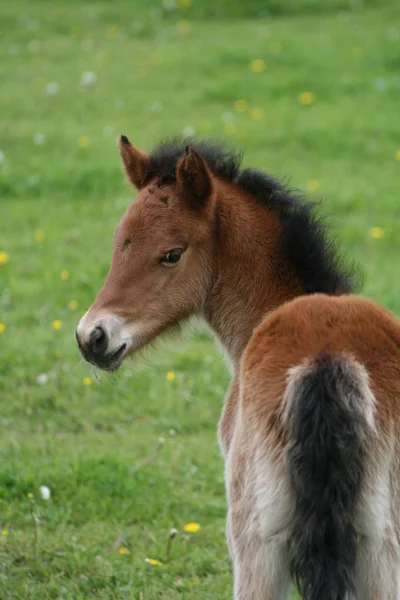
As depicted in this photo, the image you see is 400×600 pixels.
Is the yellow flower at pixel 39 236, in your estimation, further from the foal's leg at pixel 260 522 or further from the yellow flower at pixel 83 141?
the foal's leg at pixel 260 522

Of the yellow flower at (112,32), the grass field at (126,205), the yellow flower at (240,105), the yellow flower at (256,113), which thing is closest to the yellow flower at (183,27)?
the grass field at (126,205)

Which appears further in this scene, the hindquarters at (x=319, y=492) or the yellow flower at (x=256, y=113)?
the yellow flower at (x=256, y=113)

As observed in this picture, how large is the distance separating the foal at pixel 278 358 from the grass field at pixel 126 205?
353mm

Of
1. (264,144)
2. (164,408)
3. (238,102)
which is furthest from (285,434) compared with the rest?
(238,102)

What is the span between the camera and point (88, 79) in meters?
12.2

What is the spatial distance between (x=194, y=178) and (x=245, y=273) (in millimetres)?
394

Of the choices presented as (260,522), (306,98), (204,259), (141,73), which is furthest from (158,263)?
(141,73)

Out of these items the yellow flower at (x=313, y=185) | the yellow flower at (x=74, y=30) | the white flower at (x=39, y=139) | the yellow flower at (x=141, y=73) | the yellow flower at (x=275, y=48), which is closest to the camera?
the yellow flower at (x=313, y=185)

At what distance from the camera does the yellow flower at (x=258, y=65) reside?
12.3 m

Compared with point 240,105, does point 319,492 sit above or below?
above

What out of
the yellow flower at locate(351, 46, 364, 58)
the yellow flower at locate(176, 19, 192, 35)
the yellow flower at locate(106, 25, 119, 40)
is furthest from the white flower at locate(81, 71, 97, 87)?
the yellow flower at locate(351, 46, 364, 58)

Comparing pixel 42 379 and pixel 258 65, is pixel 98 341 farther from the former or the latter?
pixel 258 65

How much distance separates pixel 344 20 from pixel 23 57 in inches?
169

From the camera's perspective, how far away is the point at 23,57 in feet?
43.6
